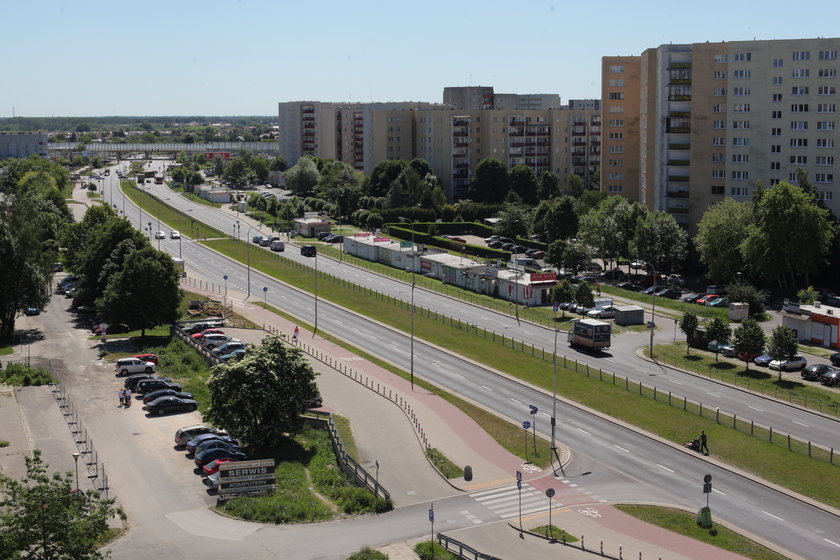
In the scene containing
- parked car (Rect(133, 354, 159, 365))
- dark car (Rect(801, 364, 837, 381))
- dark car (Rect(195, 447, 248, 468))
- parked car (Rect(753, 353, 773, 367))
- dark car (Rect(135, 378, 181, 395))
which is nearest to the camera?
dark car (Rect(195, 447, 248, 468))

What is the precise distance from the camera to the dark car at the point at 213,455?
4631 cm

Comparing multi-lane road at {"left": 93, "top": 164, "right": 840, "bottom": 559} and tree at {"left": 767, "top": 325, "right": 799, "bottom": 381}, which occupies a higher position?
tree at {"left": 767, "top": 325, "right": 799, "bottom": 381}

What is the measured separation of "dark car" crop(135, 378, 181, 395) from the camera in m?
60.3

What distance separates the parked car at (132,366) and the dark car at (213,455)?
69.5 feet

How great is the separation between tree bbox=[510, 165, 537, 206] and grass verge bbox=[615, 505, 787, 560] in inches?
4539

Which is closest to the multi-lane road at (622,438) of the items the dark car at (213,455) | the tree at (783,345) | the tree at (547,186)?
the tree at (783,345)

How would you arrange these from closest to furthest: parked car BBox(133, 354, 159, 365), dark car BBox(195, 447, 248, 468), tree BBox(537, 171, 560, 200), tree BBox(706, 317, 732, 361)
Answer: dark car BBox(195, 447, 248, 468)
parked car BBox(133, 354, 159, 365)
tree BBox(706, 317, 732, 361)
tree BBox(537, 171, 560, 200)

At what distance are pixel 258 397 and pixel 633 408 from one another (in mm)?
23227

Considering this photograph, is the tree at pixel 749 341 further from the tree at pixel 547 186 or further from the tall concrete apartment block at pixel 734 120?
the tree at pixel 547 186

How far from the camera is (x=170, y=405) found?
56.8 metres

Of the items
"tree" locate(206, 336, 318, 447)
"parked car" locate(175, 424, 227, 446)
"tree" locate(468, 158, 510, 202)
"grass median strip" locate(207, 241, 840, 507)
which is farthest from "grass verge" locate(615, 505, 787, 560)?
"tree" locate(468, 158, 510, 202)

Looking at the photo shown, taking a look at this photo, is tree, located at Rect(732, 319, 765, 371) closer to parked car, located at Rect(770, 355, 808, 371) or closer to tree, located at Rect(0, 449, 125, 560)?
parked car, located at Rect(770, 355, 808, 371)


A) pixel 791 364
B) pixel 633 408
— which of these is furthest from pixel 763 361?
pixel 633 408

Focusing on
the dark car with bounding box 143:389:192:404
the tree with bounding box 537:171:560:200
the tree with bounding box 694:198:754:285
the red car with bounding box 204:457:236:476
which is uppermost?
the tree with bounding box 537:171:560:200
